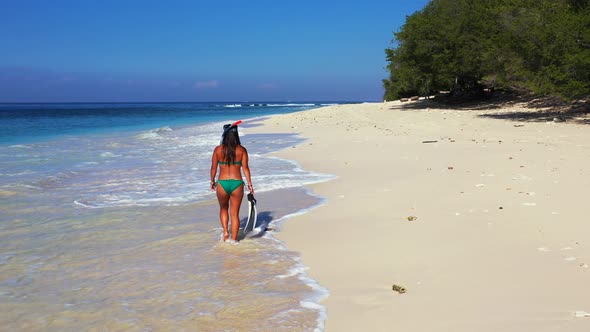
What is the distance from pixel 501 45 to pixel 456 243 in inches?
753

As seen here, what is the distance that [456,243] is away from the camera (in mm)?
5211

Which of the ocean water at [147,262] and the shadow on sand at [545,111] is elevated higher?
the shadow on sand at [545,111]

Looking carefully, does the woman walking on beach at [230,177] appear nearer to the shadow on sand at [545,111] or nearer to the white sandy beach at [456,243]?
the white sandy beach at [456,243]

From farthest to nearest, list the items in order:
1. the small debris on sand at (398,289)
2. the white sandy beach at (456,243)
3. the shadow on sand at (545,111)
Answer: the shadow on sand at (545,111) < the small debris on sand at (398,289) < the white sandy beach at (456,243)

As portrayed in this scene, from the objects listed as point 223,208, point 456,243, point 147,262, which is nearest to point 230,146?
point 223,208

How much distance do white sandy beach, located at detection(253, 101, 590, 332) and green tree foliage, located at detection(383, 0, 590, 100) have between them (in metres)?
9.09

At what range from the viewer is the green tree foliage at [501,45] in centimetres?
1866

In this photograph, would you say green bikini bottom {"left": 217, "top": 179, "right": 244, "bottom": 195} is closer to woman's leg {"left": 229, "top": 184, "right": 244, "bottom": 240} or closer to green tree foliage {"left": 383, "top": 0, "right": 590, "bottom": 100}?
woman's leg {"left": 229, "top": 184, "right": 244, "bottom": 240}

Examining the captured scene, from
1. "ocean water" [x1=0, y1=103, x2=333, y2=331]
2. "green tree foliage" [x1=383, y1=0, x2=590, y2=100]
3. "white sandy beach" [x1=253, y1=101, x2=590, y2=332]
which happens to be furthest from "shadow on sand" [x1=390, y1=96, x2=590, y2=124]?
"ocean water" [x1=0, y1=103, x2=333, y2=331]

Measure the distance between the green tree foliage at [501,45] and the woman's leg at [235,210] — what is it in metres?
16.4

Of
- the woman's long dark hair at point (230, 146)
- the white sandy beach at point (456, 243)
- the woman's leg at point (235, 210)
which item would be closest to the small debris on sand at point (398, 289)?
the white sandy beach at point (456, 243)

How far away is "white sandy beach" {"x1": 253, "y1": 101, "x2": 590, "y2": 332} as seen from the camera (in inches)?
143

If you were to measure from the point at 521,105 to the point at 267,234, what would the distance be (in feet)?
85.5

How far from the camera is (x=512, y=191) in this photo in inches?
291
